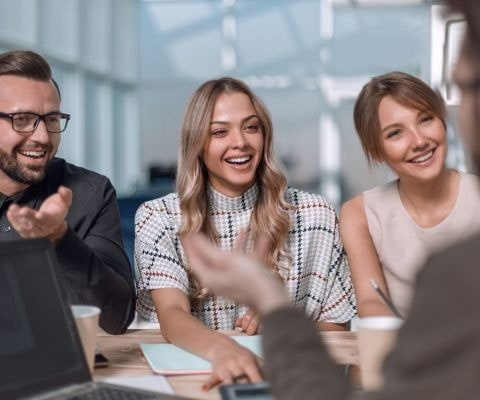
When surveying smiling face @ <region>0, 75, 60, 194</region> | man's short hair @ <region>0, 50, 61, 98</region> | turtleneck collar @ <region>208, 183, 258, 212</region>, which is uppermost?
man's short hair @ <region>0, 50, 61, 98</region>

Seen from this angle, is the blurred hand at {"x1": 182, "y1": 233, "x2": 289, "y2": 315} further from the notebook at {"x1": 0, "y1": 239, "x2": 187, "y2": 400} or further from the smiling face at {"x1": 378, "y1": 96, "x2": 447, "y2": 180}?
the smiling face at {"x1": 378, "y1": 96, "x2": 447, "y2": 180}

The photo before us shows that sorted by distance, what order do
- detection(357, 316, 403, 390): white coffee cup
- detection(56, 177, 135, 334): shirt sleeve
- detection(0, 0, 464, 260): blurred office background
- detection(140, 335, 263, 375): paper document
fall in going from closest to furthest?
detection(357, 316, 403, 390): white coffee cup, detection(140, 335, 263, 375): paper document, detection(56, 177, 135, 334): shirt sleeve, detection(0, 0, 464, 260): blurred office background

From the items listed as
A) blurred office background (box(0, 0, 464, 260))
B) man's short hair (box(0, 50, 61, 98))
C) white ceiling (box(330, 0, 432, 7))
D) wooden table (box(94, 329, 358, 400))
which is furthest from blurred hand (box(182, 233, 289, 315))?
blurred office background (box(0, 0, 464, 260))

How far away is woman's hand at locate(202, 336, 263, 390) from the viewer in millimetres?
1289

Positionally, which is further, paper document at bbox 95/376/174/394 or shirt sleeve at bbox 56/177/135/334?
shirt sleeve at bbox 56/177/135/334

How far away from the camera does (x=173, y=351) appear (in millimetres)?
1561

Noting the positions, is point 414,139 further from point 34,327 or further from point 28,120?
point 34,327

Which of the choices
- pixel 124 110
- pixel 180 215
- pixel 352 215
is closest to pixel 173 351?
pixel 180 215

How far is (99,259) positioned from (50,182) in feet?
1.60

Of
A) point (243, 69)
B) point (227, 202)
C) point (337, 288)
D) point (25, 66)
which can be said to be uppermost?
point (243, 69)

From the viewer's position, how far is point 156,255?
2.02m

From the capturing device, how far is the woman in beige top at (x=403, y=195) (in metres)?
2.04

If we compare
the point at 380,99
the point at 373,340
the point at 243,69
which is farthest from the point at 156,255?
the point at 243,69

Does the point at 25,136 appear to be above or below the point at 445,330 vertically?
above
